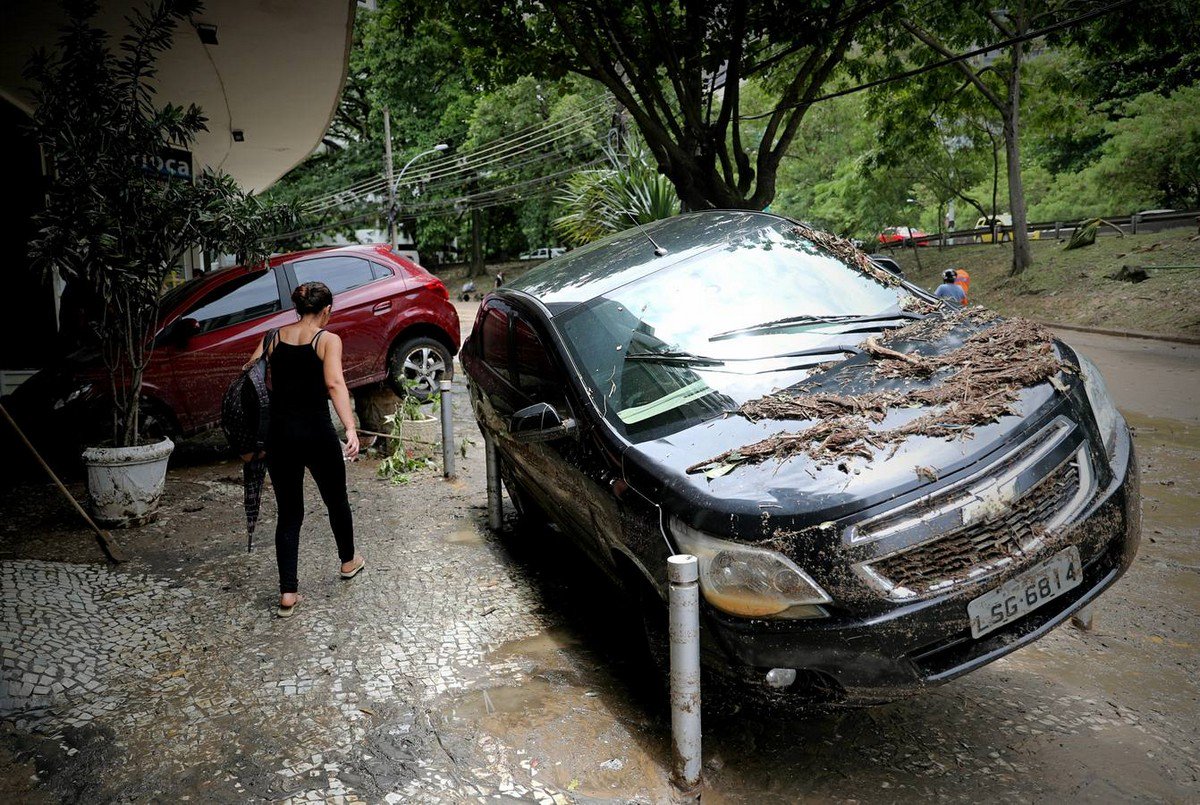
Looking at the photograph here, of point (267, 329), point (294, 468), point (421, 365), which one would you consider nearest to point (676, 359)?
point (294, 468)

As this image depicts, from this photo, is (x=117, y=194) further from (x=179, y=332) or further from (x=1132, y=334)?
(x=1132, y=334)

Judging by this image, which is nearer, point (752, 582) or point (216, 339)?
point (752, 582)

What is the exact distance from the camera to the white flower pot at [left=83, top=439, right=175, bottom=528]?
5934mm

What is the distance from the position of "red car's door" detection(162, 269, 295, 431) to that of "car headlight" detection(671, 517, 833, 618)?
6.37 meters

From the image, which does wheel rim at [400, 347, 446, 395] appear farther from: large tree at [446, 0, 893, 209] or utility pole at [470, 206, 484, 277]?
utility pole at [470, 206, 484, 277]

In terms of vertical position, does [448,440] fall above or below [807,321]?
below

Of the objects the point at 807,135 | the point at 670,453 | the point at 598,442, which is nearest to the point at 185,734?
the point at 598,442

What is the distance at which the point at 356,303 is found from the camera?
8.75 m

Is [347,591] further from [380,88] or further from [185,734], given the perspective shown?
[380,88]

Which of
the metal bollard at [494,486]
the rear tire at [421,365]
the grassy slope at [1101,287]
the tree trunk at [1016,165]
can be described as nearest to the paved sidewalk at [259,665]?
the metal bollard at [494,486]

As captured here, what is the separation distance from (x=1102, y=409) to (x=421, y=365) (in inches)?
288

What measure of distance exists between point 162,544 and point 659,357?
3923 millimetres

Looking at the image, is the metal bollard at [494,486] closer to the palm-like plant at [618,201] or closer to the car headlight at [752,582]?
the car headlight at [752,582]

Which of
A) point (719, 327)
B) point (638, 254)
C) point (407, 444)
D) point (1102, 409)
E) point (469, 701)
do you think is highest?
point (638, 254)
